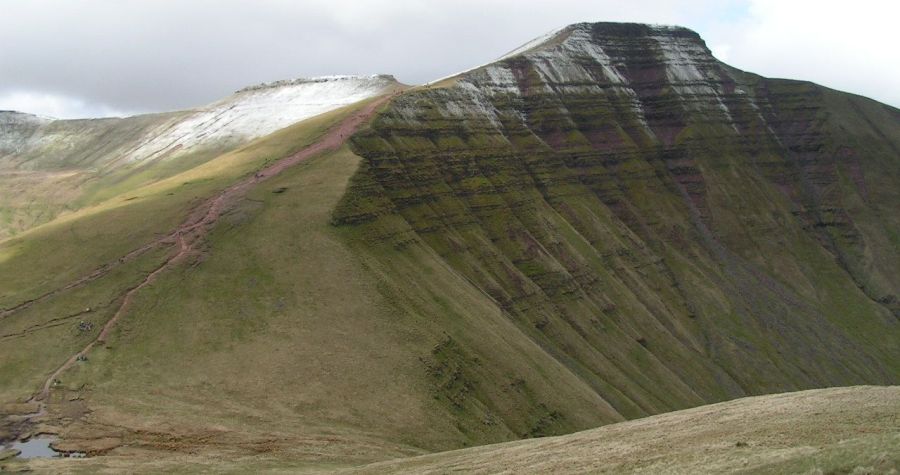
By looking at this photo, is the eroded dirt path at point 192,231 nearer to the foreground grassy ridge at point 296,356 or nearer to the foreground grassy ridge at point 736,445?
the foreground grassy ridge at point 296,356

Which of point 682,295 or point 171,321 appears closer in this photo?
Result: point 171,321

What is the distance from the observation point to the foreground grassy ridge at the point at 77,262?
66.0 meters

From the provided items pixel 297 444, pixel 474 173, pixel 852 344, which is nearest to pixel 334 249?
pixel 297 444

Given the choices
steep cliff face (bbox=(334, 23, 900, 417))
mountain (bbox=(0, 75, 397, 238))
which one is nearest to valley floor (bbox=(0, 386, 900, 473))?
steep cliff face (bbox=(334, 23, 900, 417))

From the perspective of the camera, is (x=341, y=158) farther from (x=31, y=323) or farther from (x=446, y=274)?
(x=31, y=323)

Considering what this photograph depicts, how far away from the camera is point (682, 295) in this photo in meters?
145

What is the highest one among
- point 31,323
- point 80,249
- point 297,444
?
point 80,249

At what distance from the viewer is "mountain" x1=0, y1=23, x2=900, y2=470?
6494cm

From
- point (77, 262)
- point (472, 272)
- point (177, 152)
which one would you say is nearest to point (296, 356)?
point (77, 262)

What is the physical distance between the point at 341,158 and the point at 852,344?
348ft

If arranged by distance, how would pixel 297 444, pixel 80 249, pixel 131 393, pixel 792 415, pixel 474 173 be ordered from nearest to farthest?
pixel 792 415 → pixel 297 444 → pixel 131 393 → pixel 80 249 → pixel 474 173

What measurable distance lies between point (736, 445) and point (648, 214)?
128 m

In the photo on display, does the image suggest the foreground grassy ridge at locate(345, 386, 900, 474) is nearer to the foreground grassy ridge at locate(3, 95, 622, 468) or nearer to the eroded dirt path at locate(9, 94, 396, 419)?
the foreground grassy ridge at locate(3, 95, 622, 468)

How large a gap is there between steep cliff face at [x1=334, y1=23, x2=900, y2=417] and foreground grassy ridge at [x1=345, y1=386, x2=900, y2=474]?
45.7 meters
